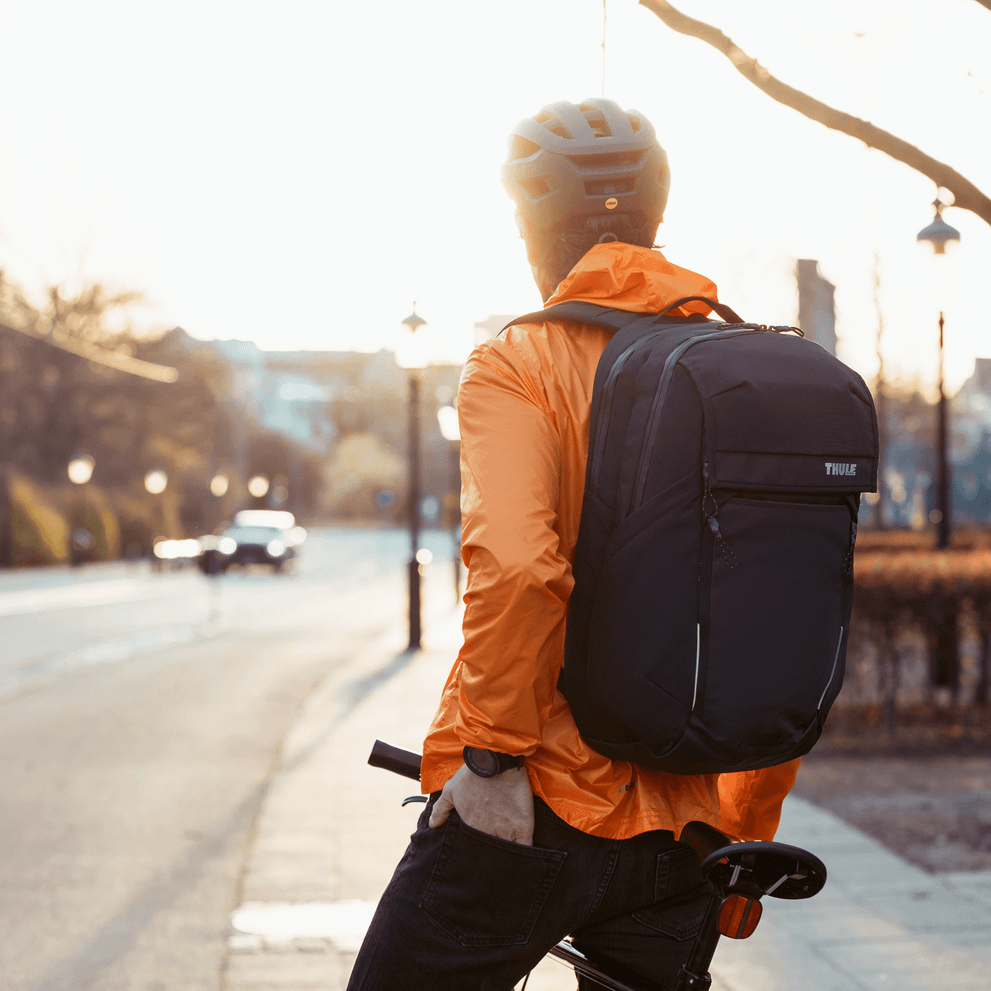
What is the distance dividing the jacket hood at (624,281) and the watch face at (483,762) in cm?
65

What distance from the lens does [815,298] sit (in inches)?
861

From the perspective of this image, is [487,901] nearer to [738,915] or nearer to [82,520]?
[738,915]

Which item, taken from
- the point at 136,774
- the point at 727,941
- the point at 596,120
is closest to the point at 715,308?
the point at 596,120

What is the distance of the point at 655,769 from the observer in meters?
1.66

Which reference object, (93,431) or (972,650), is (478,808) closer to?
(972,650)

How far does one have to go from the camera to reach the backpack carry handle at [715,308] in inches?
68.8

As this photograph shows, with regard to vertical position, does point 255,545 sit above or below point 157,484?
below

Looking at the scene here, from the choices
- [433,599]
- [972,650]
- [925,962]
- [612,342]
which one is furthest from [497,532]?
[433,599]

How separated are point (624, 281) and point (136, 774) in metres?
6.34

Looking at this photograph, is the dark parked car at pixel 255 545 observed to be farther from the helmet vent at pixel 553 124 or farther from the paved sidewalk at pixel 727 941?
the helmet vent at pixel 553 124

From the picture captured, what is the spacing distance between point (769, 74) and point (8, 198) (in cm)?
4090

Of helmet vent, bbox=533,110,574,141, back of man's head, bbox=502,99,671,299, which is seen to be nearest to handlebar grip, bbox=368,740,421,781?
back of man's head, bbox=502,99,671,299

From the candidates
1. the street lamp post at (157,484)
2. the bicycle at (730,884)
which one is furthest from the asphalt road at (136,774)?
the street lamp post at (157,484)

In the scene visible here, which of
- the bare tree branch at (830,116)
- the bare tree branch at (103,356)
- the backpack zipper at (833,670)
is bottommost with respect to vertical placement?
the backpack zipper at (833,670)
